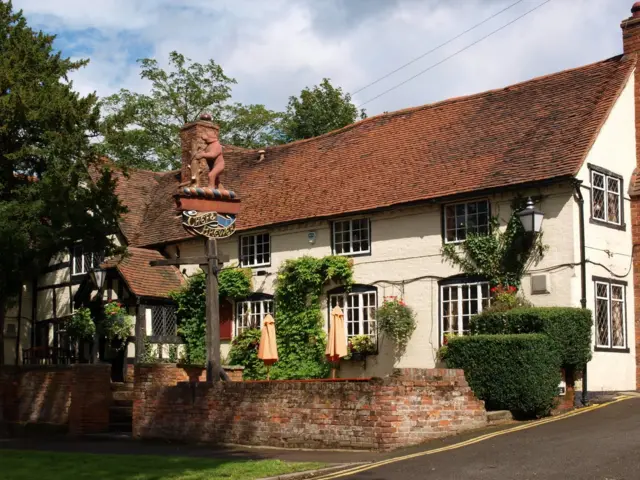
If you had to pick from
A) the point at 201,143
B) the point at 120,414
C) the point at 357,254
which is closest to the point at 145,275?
the point at 120,414

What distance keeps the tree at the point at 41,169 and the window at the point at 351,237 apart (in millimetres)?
5837

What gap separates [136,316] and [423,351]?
888 cm

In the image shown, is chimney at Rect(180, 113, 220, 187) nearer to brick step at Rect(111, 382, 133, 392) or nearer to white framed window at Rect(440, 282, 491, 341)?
brick step at Rect(111, 382, 133, 392)

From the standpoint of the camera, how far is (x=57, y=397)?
2255 centimetres

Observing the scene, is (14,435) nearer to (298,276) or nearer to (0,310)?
(0,310)

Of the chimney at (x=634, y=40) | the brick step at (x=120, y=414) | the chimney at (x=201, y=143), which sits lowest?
the brick step at (x=120, y=414)

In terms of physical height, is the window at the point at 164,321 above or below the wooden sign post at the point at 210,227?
below

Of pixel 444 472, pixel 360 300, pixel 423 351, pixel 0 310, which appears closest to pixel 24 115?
pixel 0 310

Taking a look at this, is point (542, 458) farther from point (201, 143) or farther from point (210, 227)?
point (201, 143)

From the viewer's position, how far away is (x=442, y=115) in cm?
2625

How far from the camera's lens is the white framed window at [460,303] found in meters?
21.8

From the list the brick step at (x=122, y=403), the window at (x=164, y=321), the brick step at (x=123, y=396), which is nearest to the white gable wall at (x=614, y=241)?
the brick step at (x=122, y=403)

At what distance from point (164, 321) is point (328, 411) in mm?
11977

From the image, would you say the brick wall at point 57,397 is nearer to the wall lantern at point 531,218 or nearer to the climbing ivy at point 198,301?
the climbing ivy at point 198,301
